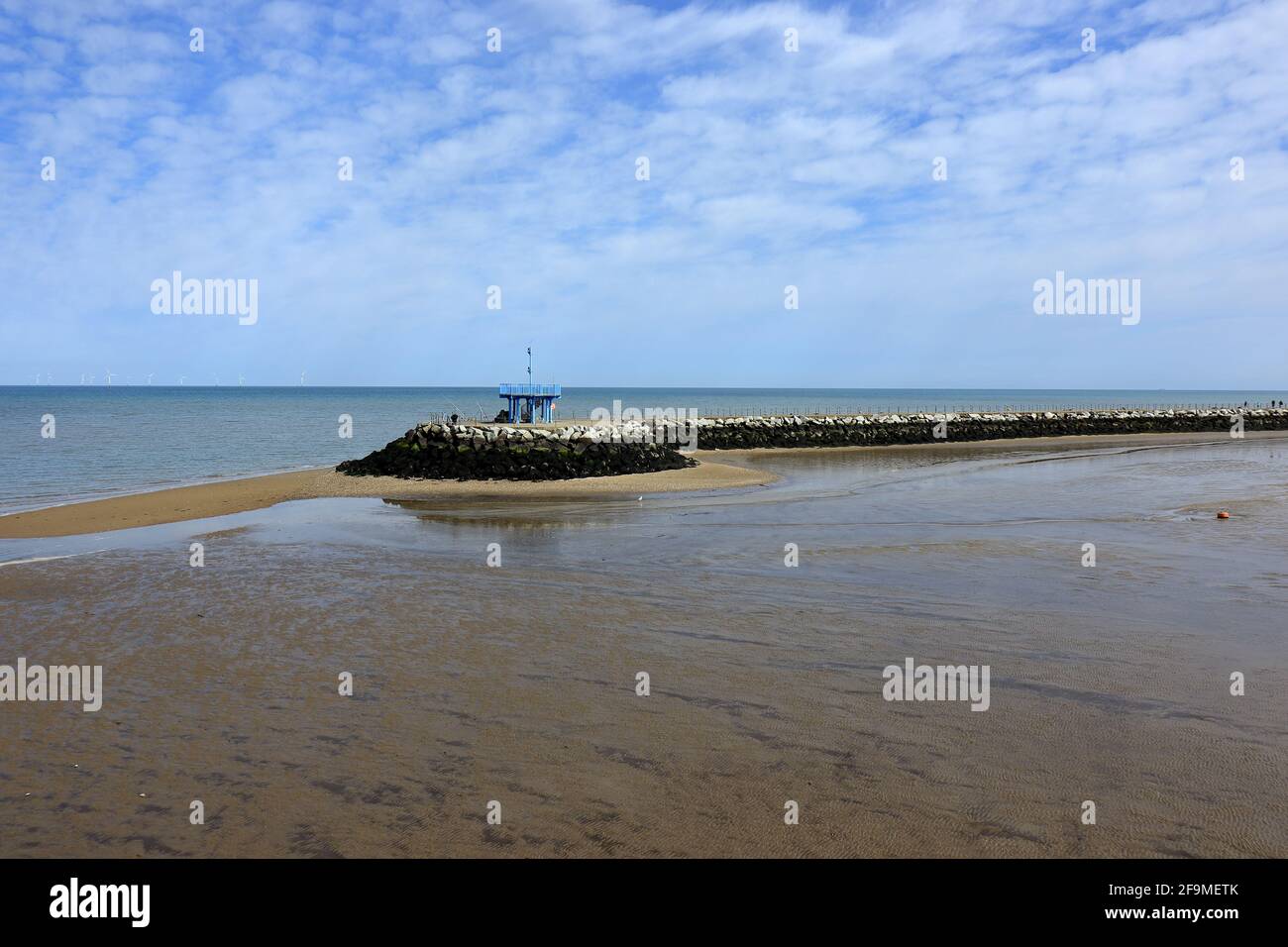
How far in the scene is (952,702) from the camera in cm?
926

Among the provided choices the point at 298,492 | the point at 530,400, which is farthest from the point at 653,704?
the point at 530,400

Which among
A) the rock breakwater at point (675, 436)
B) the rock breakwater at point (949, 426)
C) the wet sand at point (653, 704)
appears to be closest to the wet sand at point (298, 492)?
the rock breakwater at point (675, 436)

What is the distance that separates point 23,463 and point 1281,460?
6543cm

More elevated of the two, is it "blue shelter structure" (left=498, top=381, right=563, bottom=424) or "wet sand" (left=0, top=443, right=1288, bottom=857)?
"blue shelter structure" (left=498, top=381, right=563, bottom=424)

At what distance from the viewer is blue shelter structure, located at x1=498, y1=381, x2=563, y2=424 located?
178 ft

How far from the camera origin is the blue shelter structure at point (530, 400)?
5412 centimetres

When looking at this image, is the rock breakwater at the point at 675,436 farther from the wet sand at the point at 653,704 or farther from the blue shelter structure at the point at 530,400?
the wet sand at the point at 653,704

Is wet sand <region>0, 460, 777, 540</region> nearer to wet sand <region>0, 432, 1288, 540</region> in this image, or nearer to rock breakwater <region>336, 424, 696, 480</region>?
wet sand <region>0, 432, 1288, 540</region>

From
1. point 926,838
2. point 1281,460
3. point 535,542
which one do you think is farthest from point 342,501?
point 1281,460

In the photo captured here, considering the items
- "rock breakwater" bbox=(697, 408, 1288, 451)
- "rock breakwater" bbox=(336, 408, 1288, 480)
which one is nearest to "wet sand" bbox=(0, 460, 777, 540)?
"rock breakwater" bbox=(336, 408, 1288, 480)
